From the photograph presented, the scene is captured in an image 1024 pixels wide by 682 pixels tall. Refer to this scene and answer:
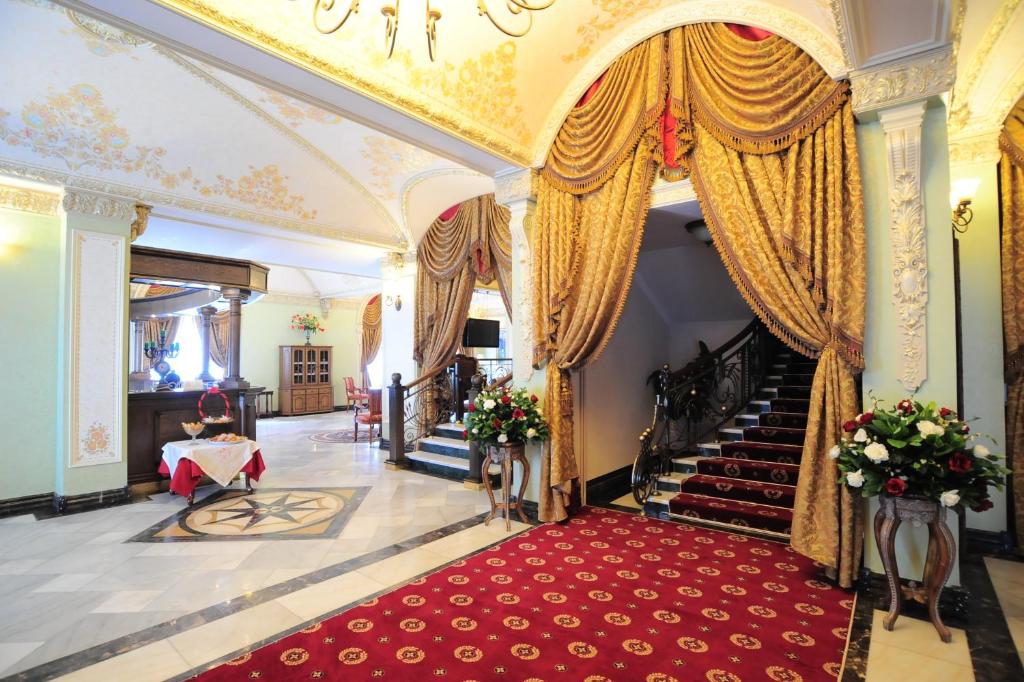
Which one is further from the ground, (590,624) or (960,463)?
(960,463)

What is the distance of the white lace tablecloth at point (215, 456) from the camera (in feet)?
18.0

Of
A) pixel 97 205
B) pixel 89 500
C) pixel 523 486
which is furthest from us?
pixel 97 205

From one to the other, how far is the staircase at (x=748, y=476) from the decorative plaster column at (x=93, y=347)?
584cm

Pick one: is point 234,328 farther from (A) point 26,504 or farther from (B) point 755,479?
(B) point 755,479

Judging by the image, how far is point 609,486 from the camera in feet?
18.7

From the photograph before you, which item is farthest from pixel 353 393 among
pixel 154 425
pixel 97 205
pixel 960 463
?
pixel 960 463

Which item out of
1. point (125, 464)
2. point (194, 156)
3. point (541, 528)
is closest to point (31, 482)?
point (125, 464)

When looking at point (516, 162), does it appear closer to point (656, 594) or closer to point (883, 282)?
point (883, 282)

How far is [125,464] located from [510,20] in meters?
6.10

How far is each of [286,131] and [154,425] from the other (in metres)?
3.93

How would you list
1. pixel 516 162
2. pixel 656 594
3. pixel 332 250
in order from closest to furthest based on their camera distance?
pixel 656 594, pixel 516 162, pixel 332 250

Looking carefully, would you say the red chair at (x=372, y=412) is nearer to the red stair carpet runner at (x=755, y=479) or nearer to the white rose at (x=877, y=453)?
the red stair carpet runner at (x=755, y=479)

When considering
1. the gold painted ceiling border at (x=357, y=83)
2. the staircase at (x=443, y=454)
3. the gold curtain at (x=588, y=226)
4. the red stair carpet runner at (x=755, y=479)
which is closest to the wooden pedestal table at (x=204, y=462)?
the staircase at (x=443, y=454)

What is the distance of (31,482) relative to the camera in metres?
5.37
